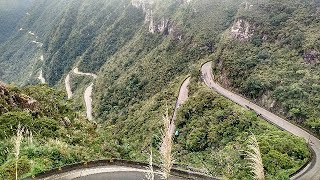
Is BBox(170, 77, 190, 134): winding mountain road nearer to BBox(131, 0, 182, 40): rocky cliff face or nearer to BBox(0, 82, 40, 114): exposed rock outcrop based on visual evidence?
BBox(131, 0, 182, 40): rocky cliff face

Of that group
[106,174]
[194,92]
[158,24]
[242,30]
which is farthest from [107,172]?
[158,24]

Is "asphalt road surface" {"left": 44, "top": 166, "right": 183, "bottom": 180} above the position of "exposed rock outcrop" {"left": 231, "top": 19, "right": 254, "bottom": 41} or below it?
above

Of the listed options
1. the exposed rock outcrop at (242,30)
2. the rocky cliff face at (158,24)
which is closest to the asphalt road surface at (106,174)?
the exposed rock outcrop at (242,30)

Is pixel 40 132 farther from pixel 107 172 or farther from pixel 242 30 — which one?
pixel 242 30

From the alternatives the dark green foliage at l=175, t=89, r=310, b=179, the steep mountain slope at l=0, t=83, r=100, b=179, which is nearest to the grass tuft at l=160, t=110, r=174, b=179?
the steep mountain slope at l=0, t=83, r=100, b=179

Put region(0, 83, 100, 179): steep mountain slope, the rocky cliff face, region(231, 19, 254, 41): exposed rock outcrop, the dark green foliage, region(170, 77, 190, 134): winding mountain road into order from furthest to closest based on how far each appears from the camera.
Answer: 1. the rocky cliff face
2. region(231, 19, 254, 41): exposed rock outcrop
3. region(170, 77, 190, 134): winding mountain road
4. the dark green foliage
5. region(0, 83, 100, 179): steep mountain slope

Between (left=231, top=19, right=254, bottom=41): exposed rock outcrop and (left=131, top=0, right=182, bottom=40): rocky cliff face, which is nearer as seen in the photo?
(left=231, top=19, right=254, bottom=41): exposed rock outcrop
